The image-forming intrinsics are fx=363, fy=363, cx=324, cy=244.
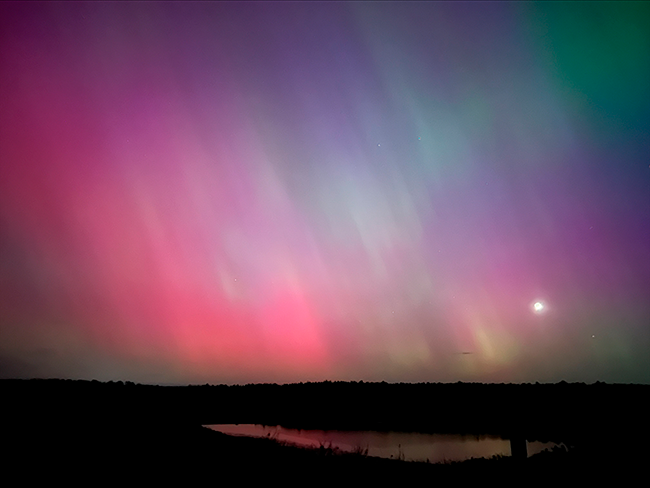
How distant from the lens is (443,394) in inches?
2510

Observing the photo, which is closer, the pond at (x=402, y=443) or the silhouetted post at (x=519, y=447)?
the silhouetted post at (x=519, y=447)

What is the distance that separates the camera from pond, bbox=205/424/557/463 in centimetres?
2393

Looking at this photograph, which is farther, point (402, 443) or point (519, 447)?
point (402, 443)

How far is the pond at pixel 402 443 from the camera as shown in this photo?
23.9 meters

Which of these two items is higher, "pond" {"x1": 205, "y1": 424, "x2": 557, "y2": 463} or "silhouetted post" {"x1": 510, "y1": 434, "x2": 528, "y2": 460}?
"silhouetted post" {"x1": 510, "y1": 434, "x2": 528, "y2": 460}

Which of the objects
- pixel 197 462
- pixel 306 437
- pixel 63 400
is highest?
pixel 63 400

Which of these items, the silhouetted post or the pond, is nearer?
the silhouetted post

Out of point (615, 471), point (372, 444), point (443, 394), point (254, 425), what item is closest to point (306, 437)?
point (372, 444)

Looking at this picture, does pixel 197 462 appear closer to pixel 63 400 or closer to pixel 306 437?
pixel 63 400

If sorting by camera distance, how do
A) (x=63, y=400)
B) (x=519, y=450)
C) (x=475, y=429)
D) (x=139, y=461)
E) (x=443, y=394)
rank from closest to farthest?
(x=139, y=461)
(x=519, y=450)
(x=63, y=400)
(x=475, y=429)
(x=443, y=394)

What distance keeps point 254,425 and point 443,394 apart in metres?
40.1

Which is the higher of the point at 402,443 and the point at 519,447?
the point at 519,447

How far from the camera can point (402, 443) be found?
28.7 meters

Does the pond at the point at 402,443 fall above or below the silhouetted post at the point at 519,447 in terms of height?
below
